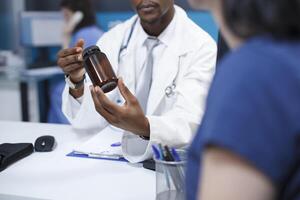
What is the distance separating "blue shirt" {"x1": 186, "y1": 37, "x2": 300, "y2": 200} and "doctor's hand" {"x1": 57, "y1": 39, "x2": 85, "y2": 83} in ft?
2.71

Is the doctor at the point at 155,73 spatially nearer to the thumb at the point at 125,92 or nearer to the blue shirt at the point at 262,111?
the thumb at the point at 125,92

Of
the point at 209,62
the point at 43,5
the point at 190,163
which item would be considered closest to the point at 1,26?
the point at 43,5

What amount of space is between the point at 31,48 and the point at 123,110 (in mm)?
2673

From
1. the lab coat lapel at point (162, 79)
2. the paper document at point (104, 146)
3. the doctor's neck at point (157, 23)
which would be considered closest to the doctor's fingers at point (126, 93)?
the paper document at point (104, 146)

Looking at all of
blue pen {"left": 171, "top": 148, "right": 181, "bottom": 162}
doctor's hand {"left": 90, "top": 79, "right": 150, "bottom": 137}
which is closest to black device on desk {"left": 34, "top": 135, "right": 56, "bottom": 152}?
doctor's hand {"left": 90, "top": 79, "right": 150, "bottom": 137}

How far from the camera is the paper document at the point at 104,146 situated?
113 centimetres

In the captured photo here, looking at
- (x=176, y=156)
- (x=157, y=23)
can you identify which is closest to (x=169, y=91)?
(x=157, y=23)

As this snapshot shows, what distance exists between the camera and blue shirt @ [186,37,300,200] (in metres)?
0.40

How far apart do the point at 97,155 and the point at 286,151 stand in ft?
2.55

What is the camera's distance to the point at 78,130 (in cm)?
140

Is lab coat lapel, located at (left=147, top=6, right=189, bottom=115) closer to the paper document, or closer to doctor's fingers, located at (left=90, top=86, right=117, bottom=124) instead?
the paper document

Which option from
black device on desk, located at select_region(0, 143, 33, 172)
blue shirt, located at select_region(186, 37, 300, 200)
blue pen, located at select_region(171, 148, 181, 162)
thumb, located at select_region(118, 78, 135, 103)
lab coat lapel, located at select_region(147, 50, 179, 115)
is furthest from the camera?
lab coat lapel, located at select_region(147, 50, 179, 115)

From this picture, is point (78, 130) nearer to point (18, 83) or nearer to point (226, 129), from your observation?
point (226, 129)

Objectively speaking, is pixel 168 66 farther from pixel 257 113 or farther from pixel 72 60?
pixel 257 113
